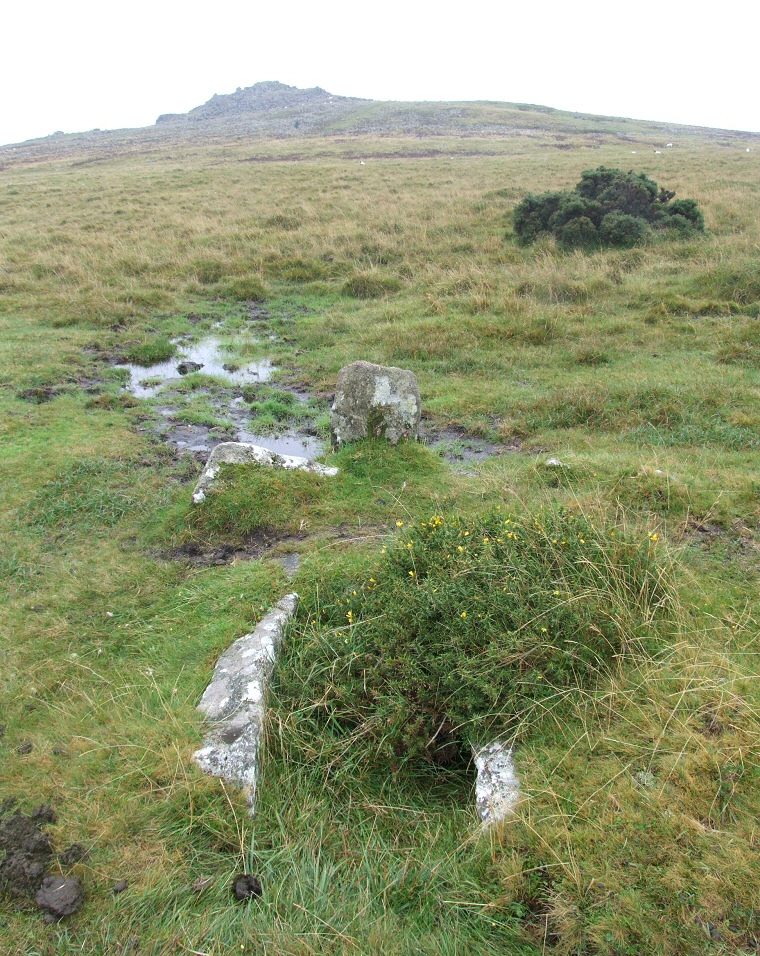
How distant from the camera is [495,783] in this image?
342cm

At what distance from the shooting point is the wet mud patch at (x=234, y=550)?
20.2 feet

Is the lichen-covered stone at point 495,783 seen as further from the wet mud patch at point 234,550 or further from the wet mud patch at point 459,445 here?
the wet mud patch at point 459,445

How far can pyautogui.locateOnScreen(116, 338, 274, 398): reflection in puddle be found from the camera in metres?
11.2

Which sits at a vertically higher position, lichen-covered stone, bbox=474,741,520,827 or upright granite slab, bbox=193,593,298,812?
lichen-covered stone, bbox=474,741,520,827

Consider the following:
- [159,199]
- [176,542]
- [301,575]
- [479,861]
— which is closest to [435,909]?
[479,861]

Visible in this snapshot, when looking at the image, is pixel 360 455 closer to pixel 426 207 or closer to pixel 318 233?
pixel 318 233

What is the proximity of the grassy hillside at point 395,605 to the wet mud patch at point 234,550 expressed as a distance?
46mm

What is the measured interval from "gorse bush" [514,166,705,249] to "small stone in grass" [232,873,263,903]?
1667 centimetres

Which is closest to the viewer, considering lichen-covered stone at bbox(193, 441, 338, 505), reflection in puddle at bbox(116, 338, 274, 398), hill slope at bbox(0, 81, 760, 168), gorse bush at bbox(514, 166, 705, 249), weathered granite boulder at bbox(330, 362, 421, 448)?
lichen-covered stone at bbox(193, 441, 338, 505)

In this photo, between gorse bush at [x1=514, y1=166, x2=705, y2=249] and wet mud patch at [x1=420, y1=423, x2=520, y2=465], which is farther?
gorse bush at [x1=514, y1=166, x2=705, y2=249]

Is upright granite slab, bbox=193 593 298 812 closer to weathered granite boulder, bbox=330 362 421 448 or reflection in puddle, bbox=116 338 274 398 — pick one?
weathered granite boulder, bbox=330 362 421 448

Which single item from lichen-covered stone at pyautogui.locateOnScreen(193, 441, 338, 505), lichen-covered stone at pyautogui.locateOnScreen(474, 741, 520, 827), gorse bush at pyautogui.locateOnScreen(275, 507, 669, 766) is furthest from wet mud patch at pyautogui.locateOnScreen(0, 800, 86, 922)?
lichen-covered stone at pyautogui.locateOnScreen(193, 441, 338, 505)

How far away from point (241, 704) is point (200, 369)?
29.9 ft

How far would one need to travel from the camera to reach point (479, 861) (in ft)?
10.1
